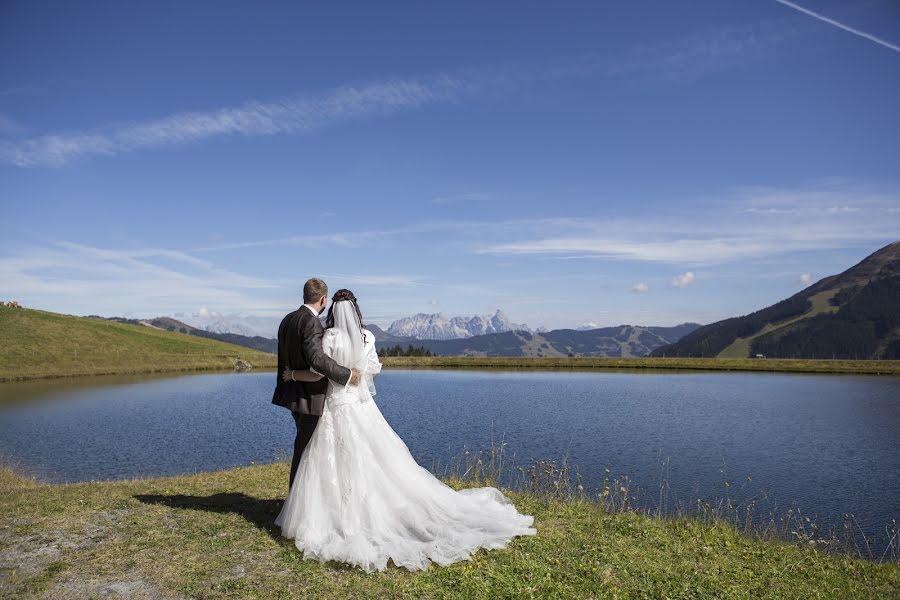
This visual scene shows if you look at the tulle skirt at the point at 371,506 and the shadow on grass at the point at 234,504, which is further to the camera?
the shadow on grass at the point at 234,504

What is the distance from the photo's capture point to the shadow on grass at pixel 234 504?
35.7ft

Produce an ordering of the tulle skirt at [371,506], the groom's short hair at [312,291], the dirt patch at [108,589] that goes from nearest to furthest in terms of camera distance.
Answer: the dirt patch at [108,589]
the tulle skirt at [371,506]
the groom's short hair at [312,291]

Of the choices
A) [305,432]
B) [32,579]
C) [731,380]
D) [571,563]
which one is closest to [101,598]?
[32,579]

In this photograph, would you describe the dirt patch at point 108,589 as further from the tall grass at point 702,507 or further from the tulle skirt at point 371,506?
the tall grass at point 702,507

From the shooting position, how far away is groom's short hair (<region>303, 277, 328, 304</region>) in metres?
9.80

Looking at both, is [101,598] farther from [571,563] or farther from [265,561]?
[571,563]

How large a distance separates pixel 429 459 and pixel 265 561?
47.2 feet

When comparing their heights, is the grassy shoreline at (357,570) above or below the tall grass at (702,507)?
above

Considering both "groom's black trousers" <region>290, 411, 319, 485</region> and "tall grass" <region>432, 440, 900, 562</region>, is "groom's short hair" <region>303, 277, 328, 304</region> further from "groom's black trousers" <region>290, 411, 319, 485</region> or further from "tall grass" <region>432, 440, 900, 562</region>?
"tall grass" <region>432, 440, 900, 562</region>

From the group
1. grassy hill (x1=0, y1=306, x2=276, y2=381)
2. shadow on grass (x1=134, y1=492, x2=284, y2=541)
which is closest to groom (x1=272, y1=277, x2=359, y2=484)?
shadow on grass (x1=134, y1=492, x2=284, y2=541)

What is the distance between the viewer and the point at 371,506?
940 cm

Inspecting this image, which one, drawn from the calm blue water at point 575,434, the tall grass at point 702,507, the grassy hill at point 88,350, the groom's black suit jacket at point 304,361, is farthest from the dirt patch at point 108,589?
the grassy hill at point 88,350

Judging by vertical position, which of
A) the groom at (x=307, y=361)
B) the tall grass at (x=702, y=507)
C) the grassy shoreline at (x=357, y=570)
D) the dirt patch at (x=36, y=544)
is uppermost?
the groom at (x=307, y=361)

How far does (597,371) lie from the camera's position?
8894 cm
